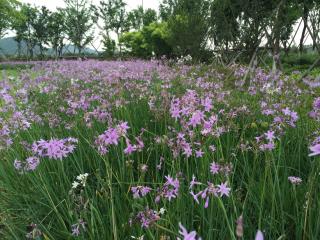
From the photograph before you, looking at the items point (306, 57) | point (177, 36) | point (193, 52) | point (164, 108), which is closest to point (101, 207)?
point (164, 108)

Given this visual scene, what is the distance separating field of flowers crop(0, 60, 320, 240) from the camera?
175 cm

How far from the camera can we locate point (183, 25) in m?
16.6

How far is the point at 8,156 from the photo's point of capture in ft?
10.6

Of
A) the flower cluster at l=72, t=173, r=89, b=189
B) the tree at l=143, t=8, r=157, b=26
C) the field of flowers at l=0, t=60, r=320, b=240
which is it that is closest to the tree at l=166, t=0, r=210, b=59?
the field of flowers at l=0, t=60, r=320, b=240

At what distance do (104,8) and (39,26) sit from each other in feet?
52.0

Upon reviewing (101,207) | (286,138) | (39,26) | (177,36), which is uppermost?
(39,26)

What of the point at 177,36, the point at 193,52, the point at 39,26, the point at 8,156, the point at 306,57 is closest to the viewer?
the point at 8,156

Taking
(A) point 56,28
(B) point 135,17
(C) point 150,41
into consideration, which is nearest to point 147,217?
(C) point 150,41

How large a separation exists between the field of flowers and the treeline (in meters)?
3.88

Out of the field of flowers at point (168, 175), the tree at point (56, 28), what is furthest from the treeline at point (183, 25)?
the field of flowers at point (168, 175)

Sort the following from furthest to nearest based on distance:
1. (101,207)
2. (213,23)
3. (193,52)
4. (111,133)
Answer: (193,52)
(213,23)
(101,207)
(111,133)

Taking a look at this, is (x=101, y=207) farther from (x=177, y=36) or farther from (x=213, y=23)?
(x=177, y=36)

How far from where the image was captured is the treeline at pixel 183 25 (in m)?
9.06

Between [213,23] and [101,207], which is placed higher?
[213,23]
